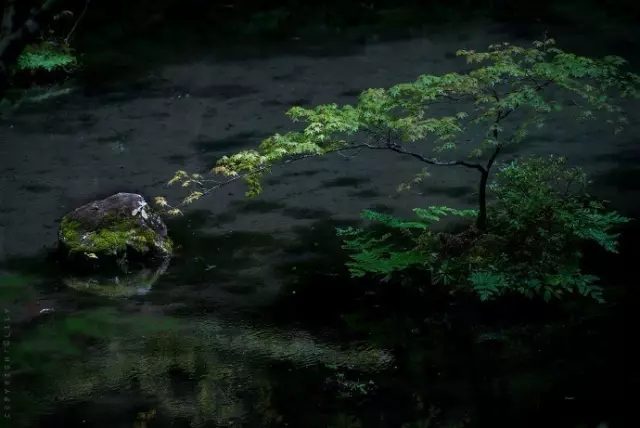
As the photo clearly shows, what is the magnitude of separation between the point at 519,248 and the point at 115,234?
12.2 ft

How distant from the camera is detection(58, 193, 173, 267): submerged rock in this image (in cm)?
761

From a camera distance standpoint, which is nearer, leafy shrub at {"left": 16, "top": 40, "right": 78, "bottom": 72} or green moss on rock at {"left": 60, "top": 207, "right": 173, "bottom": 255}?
green moss on rock at {"left": 60, "top": 207, "right": 173, "bottom": 255}

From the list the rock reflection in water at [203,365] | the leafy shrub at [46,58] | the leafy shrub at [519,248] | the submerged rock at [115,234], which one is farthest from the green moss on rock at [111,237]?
the leafy shrub at [46,58]

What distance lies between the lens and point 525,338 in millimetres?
6055

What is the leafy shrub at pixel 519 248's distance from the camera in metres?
6.57

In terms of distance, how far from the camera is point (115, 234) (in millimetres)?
7707

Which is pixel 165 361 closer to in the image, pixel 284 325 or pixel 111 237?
pixel 284 325

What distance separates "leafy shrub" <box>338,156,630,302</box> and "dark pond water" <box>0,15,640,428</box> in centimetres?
20

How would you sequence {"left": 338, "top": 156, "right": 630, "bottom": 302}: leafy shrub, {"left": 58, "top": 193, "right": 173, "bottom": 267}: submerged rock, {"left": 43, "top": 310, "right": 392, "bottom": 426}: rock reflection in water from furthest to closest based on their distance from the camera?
{"left": 58, "top": 193, "right": 173, "bottom": 267}: submerged rock < {"left": 338, "top": 156, "right": 630, "bottom": 302}: leafy shrub < {"left": 43, "top": 310, "right": 392, "bottom": 426}: rock reflection in water

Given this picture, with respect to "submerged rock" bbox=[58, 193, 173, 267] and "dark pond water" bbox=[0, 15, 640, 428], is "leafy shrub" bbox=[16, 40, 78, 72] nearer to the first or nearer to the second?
"dark pond water" bbox=[0, 15, 640, 428]

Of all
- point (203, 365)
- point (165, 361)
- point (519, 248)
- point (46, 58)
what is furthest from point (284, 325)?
point (46, 58)

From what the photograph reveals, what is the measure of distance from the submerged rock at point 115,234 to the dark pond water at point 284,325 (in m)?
0.25

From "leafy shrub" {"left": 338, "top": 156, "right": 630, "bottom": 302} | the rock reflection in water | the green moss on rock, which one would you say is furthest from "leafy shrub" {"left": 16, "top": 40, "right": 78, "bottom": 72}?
the rock reflection in water

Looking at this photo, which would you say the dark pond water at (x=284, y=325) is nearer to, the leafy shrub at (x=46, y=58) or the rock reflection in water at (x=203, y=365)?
the rock reflection in water at (x=203, y=365)
